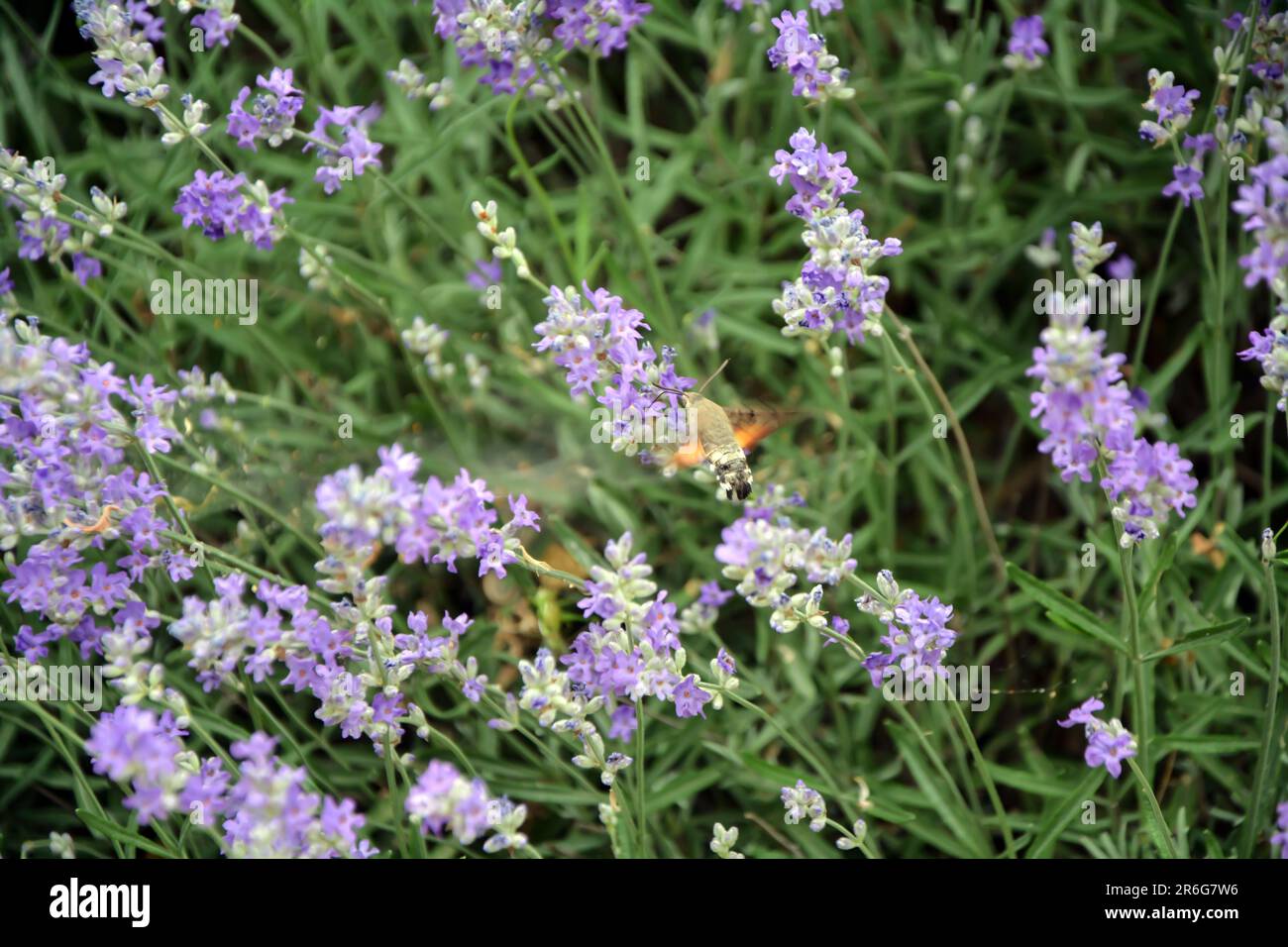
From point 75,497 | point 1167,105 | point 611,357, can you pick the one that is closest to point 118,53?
point 75,497

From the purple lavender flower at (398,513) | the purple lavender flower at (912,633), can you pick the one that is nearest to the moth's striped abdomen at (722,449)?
the purple lavender flower at (912,633)

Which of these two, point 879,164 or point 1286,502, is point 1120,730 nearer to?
point 1286,502

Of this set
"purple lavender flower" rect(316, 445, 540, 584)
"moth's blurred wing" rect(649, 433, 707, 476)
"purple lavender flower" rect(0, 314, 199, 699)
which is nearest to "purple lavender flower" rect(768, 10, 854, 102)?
"moth's blurred wing" rect(649, 433, 707, 476)

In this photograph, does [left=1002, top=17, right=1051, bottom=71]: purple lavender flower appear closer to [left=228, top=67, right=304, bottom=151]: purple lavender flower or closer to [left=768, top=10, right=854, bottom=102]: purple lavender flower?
[left=768, top=10, right=854, bottom=102]: purple lavender flower

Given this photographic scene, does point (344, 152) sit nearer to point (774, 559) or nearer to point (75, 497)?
point (75, 497)

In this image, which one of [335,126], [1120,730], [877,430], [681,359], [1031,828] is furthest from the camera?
[877,430]
